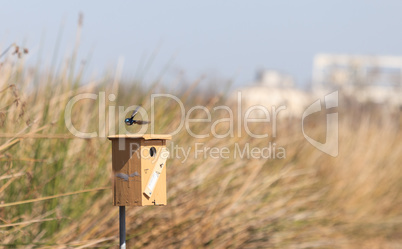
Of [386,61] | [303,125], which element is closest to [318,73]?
[386,61]

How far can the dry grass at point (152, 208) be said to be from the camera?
403 centimetres

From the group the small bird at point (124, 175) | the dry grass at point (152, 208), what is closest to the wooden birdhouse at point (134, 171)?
the small bird at point (124, 175)

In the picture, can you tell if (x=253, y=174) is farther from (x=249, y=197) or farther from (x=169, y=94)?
(x=169, y=94)

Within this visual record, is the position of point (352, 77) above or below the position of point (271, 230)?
above

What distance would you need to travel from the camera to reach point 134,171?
3252mm

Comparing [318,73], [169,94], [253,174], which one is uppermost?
[318,73]

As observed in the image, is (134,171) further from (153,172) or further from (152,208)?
(152,208)

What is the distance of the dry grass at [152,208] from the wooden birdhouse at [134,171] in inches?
9.7

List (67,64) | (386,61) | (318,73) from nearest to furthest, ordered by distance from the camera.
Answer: (67,64) < (318,73) < (386,61)

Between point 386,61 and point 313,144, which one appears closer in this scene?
point 313,144

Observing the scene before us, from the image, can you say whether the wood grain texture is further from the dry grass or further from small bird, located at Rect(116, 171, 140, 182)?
the dry grass

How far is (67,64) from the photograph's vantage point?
16.1ft

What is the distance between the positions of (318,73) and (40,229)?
208ft

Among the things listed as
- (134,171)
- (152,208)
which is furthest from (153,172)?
(152,208)
